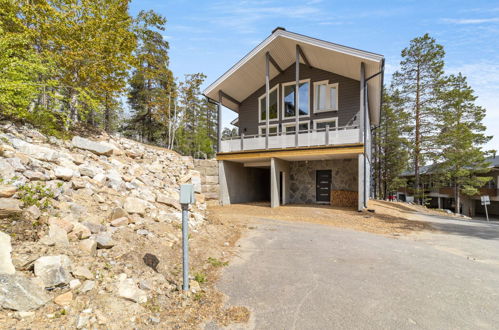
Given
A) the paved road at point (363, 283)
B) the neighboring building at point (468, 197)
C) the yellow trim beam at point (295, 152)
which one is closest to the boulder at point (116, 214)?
the paved road at point (363, 283)

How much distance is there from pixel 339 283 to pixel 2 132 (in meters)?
9.13

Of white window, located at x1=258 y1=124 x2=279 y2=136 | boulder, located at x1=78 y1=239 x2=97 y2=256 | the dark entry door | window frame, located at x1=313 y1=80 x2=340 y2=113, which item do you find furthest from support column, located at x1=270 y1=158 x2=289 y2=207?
boulder, located at x1=78 y1=239 x2=97 y2=256

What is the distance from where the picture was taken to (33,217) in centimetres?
351

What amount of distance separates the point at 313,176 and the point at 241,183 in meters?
4.99

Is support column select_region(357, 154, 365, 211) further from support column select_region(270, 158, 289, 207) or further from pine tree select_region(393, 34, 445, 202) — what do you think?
pine tree select_region(393, 34, 445, 202)

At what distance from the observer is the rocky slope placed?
2582 millimetres

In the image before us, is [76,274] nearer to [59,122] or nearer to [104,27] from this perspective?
[59,122]

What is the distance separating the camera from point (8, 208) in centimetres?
338

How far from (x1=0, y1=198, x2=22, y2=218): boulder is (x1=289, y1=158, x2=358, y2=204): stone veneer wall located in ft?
45.9

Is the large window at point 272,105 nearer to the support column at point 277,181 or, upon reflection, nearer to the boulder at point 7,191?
the support column at point 277,181

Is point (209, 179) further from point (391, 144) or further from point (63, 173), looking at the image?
point (391, 144)

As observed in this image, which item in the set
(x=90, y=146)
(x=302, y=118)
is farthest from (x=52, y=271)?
(x=302, y=118)

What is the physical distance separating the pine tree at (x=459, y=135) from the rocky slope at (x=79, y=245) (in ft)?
78.1

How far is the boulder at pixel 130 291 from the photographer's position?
297 cm
